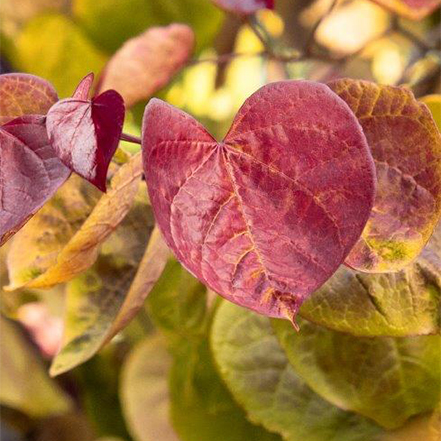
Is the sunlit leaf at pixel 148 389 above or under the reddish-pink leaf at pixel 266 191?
under

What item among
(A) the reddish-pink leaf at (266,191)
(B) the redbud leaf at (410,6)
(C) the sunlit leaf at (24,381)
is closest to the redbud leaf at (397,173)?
(A) the reddish-pink leaf at (266,191)

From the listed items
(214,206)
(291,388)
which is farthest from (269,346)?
(214,206)

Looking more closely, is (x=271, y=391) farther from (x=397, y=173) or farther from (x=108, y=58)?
A: (x=108, y=58)

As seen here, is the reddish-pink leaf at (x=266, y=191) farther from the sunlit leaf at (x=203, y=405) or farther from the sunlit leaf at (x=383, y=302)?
the sunlit leaf at (x=203, y=405)

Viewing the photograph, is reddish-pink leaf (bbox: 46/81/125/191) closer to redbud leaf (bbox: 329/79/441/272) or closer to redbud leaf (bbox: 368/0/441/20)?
redbud leaf (bbox: 329/79/441/272)

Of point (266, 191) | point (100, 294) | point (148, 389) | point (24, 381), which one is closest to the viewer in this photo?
point (266, 191)

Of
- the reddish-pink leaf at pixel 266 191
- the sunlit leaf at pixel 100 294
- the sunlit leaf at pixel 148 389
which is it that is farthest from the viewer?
the sunlit leaf at pixel 148 389

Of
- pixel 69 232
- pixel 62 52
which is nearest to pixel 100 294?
pixel 69 232
